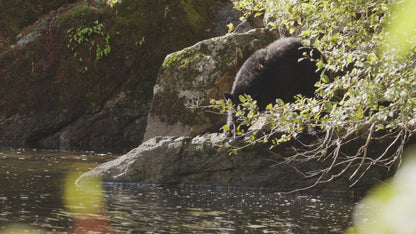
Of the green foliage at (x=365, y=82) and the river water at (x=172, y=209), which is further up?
the green foliage at (x=365, y=82)

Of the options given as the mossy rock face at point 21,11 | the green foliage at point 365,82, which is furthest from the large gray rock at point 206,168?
the mossy rock face at point 21,11

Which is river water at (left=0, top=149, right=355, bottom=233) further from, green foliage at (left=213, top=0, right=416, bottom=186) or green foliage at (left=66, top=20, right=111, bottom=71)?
green foliage at (left=66, top=20, right=111, bottom=71)

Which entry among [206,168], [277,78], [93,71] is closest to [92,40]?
[93,71]

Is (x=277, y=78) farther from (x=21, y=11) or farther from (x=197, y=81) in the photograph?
(x=21, y=11)

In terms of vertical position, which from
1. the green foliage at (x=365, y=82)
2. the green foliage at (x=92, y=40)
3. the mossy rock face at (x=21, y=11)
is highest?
the mossy rock face at (x=21, y=11)

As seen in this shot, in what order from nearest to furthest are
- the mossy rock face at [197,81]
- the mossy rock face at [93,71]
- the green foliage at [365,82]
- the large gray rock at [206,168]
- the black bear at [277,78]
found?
the green foliage at [365,82], the large gray rock at [206,168], the black bear at [277,78], the mossy rock face at [197,81], the mossy rock face at [93,71]

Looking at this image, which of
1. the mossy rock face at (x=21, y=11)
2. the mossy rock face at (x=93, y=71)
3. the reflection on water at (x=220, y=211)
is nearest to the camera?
the reflection on water at (x=220, y=211)

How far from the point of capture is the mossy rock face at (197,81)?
11.6 metres

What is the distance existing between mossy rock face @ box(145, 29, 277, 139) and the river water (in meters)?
4.10

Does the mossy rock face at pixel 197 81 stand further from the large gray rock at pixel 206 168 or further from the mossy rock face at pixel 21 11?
the mossy rock face at pixel 21 11

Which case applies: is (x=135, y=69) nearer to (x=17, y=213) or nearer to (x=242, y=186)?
(x=242, y=186)

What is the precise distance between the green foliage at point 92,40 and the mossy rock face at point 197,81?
356cm

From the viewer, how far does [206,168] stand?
7.61m

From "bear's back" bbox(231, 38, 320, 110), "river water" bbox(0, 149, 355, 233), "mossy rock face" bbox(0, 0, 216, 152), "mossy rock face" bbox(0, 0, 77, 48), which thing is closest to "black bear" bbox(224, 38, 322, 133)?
"bear's back" bbox(231, 38, 320, 110)
